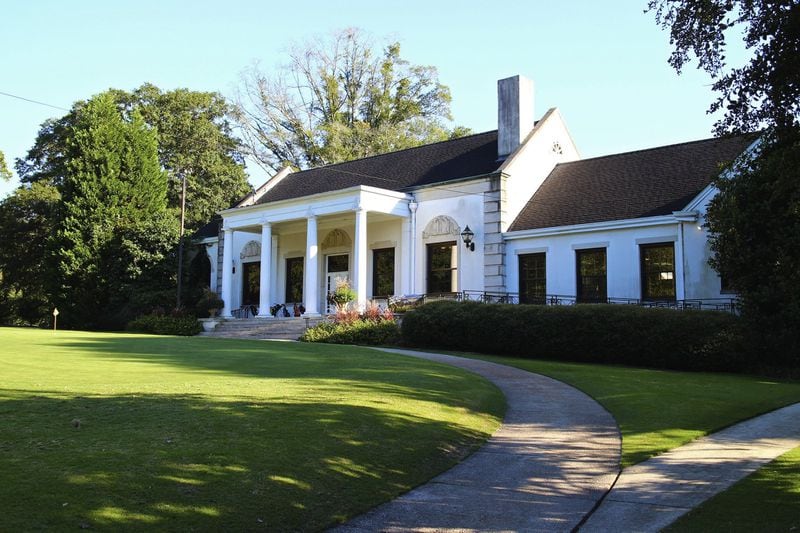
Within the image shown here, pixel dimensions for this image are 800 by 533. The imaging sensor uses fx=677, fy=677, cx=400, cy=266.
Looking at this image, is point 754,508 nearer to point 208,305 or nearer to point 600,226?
point 600,226

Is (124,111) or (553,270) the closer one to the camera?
(553,270)

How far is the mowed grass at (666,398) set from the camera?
910cm

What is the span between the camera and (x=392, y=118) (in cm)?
5500

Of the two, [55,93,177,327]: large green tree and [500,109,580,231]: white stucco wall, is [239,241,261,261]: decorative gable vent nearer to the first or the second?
[55,93,177,327]: large green tree

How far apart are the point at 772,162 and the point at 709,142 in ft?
66.7

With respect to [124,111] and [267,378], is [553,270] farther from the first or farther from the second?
[124,111]

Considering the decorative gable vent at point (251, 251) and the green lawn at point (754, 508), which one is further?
the decorative gable vent at point (251, 251)

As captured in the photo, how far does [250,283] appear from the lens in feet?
126

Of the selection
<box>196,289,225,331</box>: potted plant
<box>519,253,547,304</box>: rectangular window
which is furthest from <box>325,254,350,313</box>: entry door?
<box>519,253,547,304</box>: rectangular window

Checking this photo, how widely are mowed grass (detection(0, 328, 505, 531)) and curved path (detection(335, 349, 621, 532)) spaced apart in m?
0.26

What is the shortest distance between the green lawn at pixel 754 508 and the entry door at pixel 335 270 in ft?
90.3

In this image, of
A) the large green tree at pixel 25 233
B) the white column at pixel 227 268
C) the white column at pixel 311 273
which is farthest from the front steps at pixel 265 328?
the large green tree at pixel 25 233

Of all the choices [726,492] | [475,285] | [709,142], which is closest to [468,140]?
[475,285]

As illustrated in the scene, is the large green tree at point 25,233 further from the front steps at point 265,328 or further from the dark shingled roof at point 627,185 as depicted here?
the dark shingled roof at point 627,185
